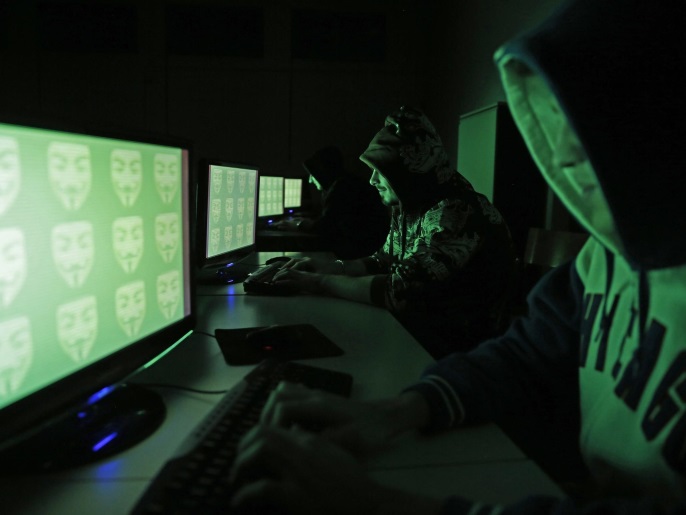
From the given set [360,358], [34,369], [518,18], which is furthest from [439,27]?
[34,369]

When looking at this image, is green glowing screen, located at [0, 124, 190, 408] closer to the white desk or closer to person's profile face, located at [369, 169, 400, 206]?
the white desk

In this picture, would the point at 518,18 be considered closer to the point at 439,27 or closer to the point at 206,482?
the point at 439,27

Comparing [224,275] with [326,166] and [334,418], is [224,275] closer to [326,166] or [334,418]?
[334,418]

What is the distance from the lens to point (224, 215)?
1836 mm

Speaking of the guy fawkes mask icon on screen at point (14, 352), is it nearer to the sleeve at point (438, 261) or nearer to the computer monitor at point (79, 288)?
the computer monitor at point (79, 288)

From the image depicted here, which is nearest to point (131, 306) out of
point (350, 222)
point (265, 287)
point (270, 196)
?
point (265, 287)

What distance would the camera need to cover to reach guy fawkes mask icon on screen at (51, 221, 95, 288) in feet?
2.06

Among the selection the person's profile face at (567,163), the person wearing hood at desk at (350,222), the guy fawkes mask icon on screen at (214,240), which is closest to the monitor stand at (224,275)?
the guy fawkes mask icon on screen at (214,240)

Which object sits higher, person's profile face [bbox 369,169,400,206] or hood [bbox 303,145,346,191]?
hood [bbox 303,145,346,191]

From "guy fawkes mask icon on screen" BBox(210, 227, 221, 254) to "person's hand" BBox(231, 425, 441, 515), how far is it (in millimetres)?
1276

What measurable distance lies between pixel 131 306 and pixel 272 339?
1.20 feet

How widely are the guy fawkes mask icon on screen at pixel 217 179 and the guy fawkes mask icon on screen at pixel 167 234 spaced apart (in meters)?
0.81

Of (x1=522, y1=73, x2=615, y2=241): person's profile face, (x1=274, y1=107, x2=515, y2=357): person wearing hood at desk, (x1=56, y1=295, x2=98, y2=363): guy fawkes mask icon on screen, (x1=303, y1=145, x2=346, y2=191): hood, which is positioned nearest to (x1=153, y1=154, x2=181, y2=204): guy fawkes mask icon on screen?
(x1=56, y1=295, x2=98, y2=363): guy fawkes mask icon on screen

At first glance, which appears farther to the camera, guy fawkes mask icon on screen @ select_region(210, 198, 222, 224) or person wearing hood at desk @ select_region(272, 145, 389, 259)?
person wearing hood at desk @ select_region(272, 145, 389, 259)
